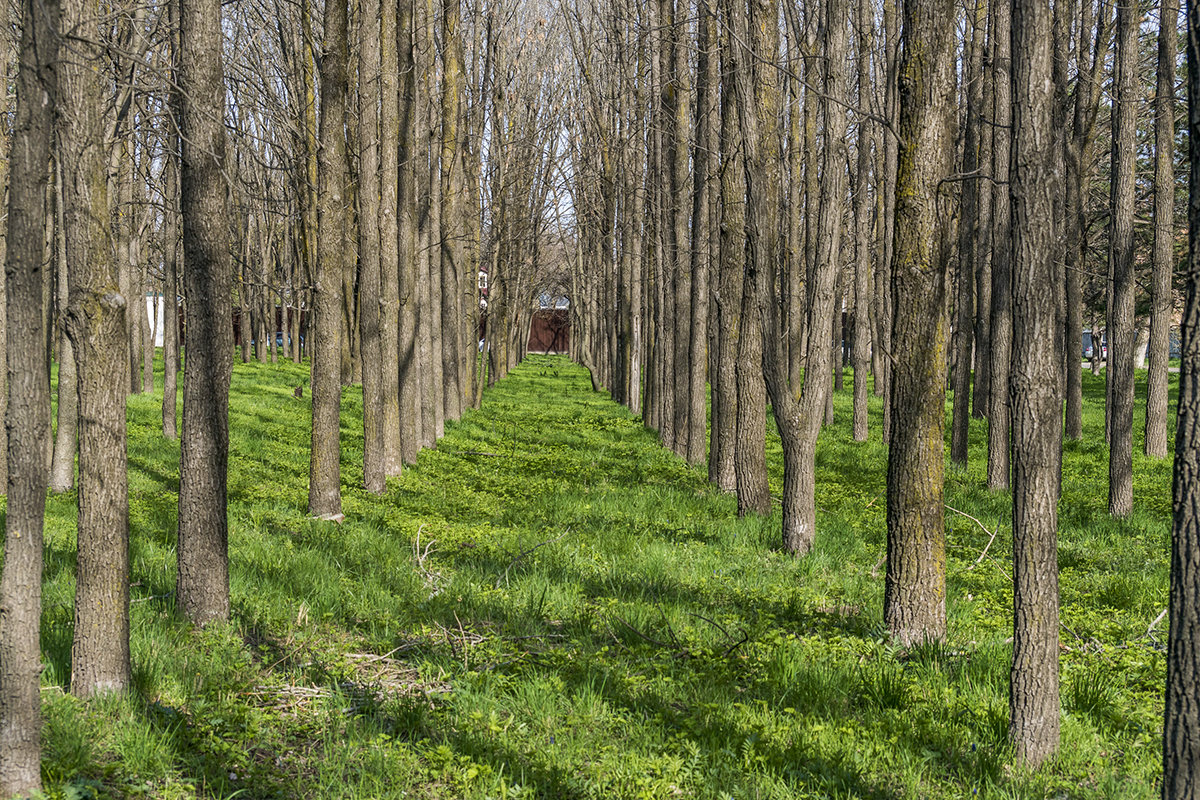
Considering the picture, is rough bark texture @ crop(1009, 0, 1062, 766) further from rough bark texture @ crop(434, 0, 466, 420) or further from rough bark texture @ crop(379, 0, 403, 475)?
rough bark texture @ crop(434, 0, 466, 420)

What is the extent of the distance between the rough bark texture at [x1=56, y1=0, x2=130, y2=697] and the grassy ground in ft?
0.84

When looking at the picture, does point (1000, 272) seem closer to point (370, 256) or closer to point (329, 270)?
point (370, 256)

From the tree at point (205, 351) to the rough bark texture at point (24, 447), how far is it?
204cm

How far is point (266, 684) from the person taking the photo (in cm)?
455

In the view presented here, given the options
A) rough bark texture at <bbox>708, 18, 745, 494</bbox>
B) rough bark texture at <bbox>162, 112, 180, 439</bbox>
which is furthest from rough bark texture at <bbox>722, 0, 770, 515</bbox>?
rough bark texture at <bbox>162, 112, 180, 439</bbox>

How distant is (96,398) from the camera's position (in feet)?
13.3

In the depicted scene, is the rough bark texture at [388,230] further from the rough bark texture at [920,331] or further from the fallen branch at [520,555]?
the rough bark texture at [920,331]

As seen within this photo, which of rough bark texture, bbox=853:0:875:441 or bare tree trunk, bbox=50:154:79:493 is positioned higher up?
rough bark texture, bbox=853:0:875:441

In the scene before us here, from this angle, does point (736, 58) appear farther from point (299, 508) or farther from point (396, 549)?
point (299, 508)

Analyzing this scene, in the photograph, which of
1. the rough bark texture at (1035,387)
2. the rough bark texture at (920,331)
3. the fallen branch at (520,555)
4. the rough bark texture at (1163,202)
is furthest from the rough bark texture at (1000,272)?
the rough bark texture at (1035,387)

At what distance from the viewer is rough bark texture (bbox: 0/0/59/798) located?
3176mm

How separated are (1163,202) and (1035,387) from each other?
34.0 ft

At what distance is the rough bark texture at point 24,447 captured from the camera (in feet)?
10.4

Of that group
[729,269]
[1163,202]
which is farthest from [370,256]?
[1163,202]
